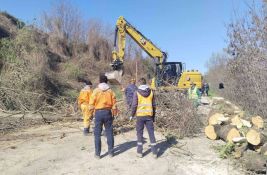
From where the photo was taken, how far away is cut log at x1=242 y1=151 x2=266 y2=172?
326 inches

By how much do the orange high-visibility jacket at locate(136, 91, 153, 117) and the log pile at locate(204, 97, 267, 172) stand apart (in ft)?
8.00

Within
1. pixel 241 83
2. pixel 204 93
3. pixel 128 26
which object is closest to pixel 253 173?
pixel 241 83

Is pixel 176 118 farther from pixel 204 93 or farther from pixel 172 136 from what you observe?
pixel 204 93

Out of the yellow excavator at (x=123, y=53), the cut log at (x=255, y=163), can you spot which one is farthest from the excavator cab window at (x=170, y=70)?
the cut log at (x=255, y=163)

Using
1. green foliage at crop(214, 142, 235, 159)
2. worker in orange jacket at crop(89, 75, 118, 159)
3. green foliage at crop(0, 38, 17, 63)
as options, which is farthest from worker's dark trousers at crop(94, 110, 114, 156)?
green foliage at crop(0, 38, 17, 63)

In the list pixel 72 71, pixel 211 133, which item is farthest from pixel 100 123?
pixel 72 71

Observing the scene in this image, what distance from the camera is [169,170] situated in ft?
27.3

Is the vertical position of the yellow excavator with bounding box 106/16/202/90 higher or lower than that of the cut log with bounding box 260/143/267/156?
higher

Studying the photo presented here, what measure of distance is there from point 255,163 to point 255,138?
1393 mm

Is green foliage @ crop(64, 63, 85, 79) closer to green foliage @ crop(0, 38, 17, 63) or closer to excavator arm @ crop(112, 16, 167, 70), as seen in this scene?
green foliage @ crop(0, 38, 17, 63)

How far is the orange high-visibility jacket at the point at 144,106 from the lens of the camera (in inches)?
355

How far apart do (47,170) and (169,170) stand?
267 centimetres

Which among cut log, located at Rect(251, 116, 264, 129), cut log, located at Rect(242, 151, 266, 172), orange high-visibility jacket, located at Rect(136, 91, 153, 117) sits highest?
orange high-visibility jacket, located at Rect(136, 91, 153, 117)

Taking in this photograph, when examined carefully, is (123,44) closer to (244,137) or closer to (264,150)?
(244,137)
